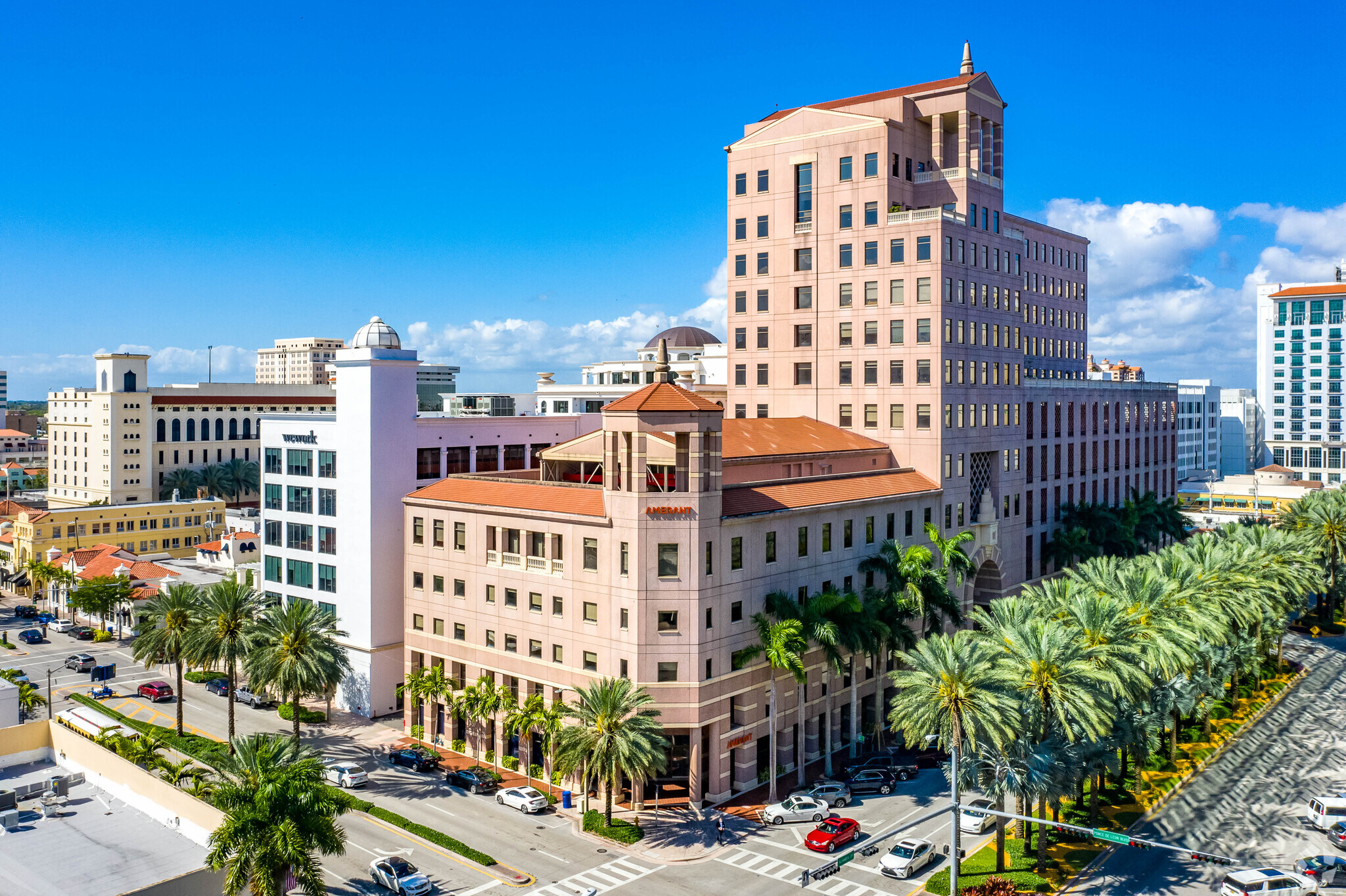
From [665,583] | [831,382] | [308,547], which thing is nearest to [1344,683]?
[831,382]

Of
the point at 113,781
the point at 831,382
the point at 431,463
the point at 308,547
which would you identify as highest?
the point at 831,382

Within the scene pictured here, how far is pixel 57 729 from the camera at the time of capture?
56.1 metres

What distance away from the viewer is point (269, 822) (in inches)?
1640

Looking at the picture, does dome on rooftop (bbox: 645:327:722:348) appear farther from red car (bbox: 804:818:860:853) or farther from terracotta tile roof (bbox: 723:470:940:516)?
red car (bbox: 804:818:860:853)

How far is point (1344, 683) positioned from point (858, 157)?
6442cm

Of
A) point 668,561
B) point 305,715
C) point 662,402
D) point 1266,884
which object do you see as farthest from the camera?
point 305,715

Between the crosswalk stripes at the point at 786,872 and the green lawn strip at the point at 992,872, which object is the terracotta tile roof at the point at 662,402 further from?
the green lawn strip at the point at 992,872

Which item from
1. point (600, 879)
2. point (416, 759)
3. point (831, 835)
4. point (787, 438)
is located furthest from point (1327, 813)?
point (416, 759)

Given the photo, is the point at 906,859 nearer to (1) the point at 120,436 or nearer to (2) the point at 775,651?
(2) the point at 775,651

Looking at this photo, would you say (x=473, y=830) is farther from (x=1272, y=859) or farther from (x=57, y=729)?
(x=1272, y=859)

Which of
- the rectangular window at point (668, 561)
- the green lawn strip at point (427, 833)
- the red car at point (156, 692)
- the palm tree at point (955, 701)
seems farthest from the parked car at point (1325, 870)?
the red car at point (156, 692)

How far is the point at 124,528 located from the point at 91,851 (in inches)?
4592

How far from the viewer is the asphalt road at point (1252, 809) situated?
54250 millimetres

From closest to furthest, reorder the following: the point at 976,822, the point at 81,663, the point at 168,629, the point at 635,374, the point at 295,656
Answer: the point at 976,822 → the point at 295,656 → the point at 168,629 → the point at 81,663 → the point at 635,374
